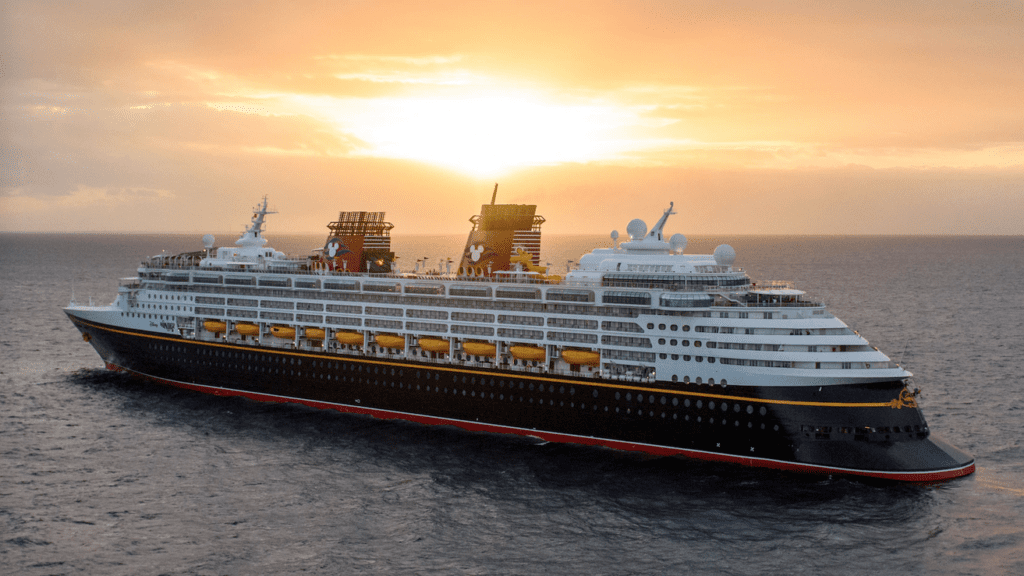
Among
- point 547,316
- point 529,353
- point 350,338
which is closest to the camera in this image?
point 529,353

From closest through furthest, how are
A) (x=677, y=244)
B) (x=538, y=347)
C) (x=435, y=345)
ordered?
1. (x=538, y=347)
2. (x=677, y=244)
3. (x=435, y=345)

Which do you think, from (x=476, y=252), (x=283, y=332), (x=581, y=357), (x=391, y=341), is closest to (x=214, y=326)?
(x=283, y=332)

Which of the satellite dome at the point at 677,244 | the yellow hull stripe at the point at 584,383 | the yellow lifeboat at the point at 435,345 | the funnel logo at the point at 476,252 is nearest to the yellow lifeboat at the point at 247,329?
the yellow hull stripe at the point at 584,383

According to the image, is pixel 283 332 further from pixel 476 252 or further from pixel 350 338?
pixel 476 252

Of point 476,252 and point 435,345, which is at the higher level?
point 476,252

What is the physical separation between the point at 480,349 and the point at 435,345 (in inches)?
128

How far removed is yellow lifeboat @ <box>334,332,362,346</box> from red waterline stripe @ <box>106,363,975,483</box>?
415cm

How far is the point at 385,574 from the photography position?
99.1ft

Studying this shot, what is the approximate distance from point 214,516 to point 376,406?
55.6ft

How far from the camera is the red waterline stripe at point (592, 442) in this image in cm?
3844

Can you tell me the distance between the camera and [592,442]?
147 ft

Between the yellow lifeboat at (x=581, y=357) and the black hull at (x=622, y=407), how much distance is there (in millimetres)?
1068

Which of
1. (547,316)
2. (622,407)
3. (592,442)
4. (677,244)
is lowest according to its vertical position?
(592,442)

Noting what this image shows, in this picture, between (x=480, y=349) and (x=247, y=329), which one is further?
(x=247, y=329)
